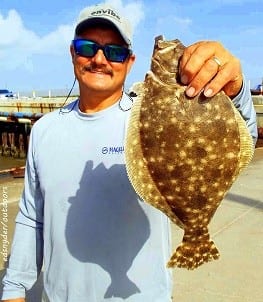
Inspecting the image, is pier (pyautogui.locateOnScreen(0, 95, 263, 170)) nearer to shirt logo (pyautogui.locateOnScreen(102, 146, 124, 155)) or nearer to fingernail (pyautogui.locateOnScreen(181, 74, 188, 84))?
shirt logo (pyautogui.locateOnScreen(102, 146, 124, 155))

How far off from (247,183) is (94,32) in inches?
282

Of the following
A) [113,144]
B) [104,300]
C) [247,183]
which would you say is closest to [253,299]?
[104,300]

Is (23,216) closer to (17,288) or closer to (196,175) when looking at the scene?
(17,288)

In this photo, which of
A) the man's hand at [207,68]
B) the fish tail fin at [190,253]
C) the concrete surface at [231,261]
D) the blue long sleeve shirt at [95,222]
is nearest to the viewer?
the man's hand at [207,68]

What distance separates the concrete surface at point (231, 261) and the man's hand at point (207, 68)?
2986mm

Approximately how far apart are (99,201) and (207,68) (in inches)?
37.5

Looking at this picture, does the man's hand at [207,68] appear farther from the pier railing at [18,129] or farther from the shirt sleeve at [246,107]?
the pier railing at [18,129]

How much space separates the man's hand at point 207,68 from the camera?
5.75 ft

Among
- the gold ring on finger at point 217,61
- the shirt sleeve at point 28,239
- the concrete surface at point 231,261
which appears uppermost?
the gold ring on finger at point 217,61

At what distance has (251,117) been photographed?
2.11 m

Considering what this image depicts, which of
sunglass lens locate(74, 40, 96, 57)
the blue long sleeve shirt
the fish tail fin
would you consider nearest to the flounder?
the fish tail fin

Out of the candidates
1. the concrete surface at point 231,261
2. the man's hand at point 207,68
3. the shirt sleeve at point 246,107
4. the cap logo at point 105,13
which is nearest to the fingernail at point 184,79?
the man's hand at point 207,68

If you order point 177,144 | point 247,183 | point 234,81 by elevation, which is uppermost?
point 234,81

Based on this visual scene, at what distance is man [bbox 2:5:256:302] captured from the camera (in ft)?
7.71
